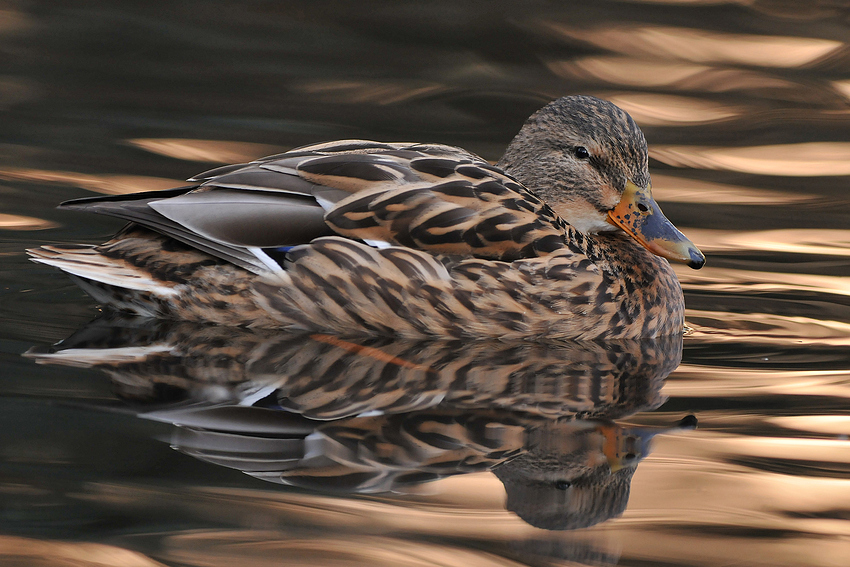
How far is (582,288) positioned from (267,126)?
193 inches

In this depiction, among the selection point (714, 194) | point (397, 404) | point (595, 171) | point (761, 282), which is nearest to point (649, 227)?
point (595, 171)

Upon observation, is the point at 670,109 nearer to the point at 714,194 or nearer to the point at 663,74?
the point at 663,74

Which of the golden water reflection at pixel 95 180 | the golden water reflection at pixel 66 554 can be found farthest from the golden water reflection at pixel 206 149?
the golden water reflection at pixel 66 554

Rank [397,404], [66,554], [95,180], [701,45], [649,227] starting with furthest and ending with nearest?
[701,45] < [95,180] < [649,227] < [397,404] < [66,554]

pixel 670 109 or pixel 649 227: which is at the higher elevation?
pixel 670 109

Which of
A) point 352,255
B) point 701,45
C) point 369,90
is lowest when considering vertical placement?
point 352,255

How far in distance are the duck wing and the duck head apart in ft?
2.36

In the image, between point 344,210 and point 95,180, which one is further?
point 95,180

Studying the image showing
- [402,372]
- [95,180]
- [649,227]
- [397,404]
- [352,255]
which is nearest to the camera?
[397,404]

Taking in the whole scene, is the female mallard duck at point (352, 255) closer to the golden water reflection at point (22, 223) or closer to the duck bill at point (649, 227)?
the duck bill at point (649, 227)

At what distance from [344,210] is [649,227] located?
6.22 ft

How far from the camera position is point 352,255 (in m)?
6.31

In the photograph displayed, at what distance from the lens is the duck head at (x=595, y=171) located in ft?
22.8

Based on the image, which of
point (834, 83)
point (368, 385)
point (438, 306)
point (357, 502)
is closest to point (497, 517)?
point (357, 502)
